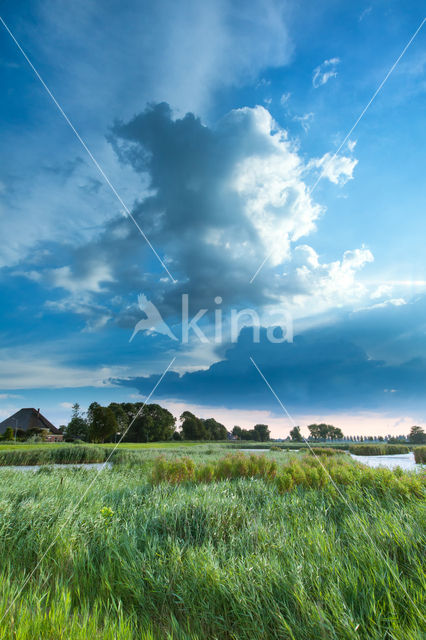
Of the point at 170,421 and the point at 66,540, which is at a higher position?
the point at 170,421

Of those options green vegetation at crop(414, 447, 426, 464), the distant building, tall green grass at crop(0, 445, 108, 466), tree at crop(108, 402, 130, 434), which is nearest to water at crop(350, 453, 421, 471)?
green vegetation at crop(414, 447, 426, 464)

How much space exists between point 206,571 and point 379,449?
20286mm

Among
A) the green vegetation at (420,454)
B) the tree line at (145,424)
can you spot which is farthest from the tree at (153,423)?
the green vegetation at (420,454)

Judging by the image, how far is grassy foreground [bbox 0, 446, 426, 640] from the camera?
2.46 meters

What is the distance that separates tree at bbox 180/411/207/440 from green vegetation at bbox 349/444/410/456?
377 inches

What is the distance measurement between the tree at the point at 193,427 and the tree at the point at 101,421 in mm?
4725

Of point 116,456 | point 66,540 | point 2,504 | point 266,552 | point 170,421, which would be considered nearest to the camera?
point 266,552

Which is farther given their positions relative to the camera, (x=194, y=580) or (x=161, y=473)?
(x=161, y=473)

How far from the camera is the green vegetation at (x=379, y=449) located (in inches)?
757

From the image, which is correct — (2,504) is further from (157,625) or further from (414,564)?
(414,564)

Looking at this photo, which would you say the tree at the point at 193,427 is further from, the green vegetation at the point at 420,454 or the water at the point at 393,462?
the green vegetation at the point at 420,454

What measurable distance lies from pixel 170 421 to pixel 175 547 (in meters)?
18.2

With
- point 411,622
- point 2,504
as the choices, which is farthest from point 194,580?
point 2,504

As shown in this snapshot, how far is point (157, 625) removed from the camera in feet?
9.07
